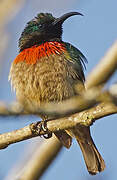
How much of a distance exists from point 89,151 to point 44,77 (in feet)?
5.24

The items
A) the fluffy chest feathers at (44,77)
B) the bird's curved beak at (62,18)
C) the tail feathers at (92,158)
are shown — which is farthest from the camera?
the bird's curved beak at (62,18)

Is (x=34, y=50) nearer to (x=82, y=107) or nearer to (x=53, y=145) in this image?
(x=53, y=145)

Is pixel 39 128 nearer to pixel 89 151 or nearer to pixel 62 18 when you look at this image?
pixel 89 151

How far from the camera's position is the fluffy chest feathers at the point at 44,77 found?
5.79 m

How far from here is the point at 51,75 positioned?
19.0 ft

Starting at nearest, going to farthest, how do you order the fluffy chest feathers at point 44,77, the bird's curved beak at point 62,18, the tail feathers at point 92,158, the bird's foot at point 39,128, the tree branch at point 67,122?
1. the tree branch at point 67,122
2. the bird's foot at point 39,128
3. the fluffy chest feathers at point 44,77
4. the tail feathers at point 92,158
5. the bird's curved beak at point 62,18

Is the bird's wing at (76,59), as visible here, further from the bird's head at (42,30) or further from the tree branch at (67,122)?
the tree branch at (67,122)

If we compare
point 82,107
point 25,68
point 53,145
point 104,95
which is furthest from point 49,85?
point 104,95

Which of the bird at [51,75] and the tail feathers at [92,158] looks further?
the tail feathers at [92,158]

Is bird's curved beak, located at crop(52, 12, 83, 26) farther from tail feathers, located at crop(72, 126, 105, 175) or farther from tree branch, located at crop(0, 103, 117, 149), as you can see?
tree branch, located at crop(0, 103, 117, 149)

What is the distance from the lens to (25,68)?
235 inches

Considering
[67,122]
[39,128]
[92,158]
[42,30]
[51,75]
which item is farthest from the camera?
[42,30]

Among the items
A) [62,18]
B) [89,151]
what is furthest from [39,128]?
[62,18]

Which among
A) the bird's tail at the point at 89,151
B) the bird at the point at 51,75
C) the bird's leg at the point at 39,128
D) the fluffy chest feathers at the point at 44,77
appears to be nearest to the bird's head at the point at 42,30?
the bird at the point at 51,75
